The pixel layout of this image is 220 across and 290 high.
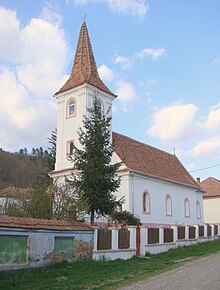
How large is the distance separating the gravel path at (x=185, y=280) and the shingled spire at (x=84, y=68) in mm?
21658

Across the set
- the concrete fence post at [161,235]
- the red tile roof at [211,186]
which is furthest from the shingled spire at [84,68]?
the red tile roof at [211,186]

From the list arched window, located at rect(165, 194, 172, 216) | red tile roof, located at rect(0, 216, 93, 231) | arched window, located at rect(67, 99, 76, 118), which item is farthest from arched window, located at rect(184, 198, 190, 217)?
red tile roof, located at rect(0, 216, 93, 231)

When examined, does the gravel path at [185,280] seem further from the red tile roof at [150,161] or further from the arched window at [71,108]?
the arched window at [71,108]

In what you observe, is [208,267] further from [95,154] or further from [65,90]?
[65,90]

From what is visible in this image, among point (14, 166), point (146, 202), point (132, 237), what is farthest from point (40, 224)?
point (14, 166)

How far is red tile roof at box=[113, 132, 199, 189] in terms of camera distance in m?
31.6

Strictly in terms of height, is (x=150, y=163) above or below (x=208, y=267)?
above

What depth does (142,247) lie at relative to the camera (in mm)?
19891

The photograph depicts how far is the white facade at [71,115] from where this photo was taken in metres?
31.6

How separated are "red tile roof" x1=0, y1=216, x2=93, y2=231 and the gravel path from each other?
4.33 m

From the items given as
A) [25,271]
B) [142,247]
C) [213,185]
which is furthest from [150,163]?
[25,271]

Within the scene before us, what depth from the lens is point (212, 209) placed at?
1981 inches

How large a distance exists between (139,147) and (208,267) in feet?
75.9

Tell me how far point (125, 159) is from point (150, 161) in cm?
698
